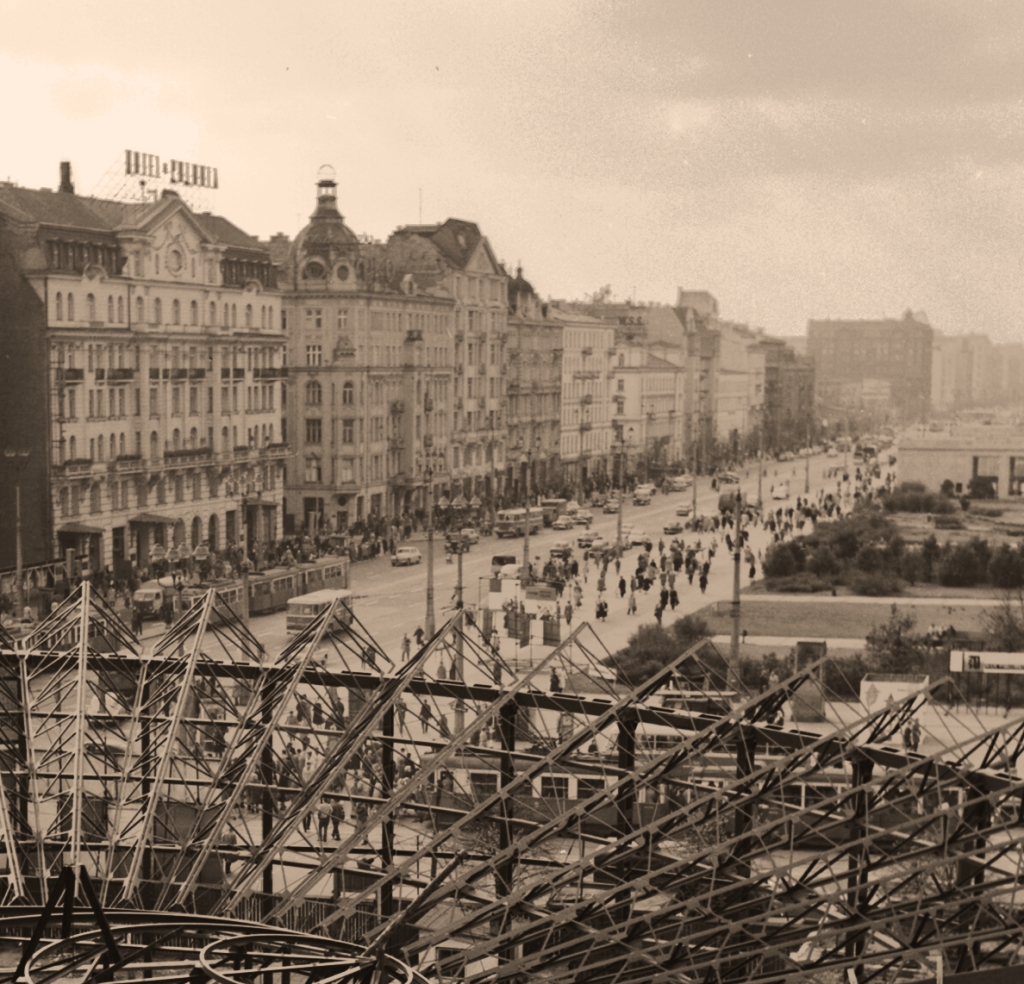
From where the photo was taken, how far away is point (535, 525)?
81.6m

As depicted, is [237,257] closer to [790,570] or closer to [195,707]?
[790,570]

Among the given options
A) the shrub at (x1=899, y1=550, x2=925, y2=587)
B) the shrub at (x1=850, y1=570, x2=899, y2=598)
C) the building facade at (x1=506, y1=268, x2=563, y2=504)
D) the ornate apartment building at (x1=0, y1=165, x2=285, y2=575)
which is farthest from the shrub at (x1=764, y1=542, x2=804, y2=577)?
the building facade at (x1=506, y1=268, x2=563, y2=504)

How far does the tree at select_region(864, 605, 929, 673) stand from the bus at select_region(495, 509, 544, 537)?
2877 cm

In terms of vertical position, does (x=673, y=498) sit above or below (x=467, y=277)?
below

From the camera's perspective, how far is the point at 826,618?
185ft

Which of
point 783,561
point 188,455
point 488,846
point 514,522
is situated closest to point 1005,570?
point 783,561

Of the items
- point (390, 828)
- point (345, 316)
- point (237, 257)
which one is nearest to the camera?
point (390, 828)

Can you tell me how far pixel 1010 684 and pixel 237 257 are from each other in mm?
39778

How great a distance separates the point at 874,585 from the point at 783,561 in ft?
13.9

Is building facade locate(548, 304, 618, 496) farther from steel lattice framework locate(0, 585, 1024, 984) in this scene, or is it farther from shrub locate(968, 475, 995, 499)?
steel lattice framework locate(0, 585, 1024, 984)

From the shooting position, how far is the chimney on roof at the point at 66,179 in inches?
2603

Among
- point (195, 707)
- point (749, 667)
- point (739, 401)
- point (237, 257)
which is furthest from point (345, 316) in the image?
point (739, 401)

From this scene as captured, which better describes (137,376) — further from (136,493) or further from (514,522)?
(514,522)

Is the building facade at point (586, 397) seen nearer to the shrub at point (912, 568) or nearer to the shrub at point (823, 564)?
the shrub at point (823, 564)
